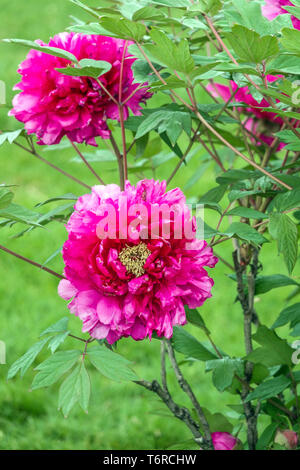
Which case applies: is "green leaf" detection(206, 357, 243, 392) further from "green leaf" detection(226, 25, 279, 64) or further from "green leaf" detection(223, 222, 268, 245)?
"green leaf" detection(226, 25, 279, 64)

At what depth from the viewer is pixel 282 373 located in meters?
1.16

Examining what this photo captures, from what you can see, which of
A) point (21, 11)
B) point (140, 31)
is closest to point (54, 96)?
point (140, 31)

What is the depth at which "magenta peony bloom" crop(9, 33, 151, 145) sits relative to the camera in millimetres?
897

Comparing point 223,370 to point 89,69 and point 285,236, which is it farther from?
point 89,69

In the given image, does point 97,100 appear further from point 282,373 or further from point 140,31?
point 282,373

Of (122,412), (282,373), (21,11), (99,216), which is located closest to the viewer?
(99,216)

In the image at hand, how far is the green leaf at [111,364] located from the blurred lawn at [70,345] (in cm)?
42

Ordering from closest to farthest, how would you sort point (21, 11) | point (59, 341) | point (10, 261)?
point (59, 341), point (10, 261), point (21, 11)

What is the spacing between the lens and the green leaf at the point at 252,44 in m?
0.71

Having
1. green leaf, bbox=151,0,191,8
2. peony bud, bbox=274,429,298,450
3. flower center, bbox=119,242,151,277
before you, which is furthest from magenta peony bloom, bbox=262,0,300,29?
peony bud, bbox=274,429,298,450

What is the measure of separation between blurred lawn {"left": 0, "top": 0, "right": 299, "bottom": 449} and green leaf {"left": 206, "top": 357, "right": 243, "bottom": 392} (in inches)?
6.9

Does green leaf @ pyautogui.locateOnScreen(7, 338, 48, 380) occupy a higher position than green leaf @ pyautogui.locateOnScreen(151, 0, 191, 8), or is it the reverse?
green leaf @ pyautogui.locateOnScreen(151, 0, 191, 8)

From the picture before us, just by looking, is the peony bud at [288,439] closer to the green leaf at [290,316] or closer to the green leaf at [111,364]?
the green leaf at [290,316]
